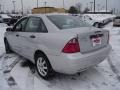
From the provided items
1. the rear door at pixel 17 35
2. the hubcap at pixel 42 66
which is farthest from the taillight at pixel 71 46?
the rear door at pixel 17 35

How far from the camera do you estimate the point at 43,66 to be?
448 centimetres

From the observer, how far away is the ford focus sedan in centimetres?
380

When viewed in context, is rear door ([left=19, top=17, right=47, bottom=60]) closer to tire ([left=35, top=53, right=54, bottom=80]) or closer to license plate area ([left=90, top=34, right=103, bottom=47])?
tire ([left=35, top=53, right=54, bottom=80])

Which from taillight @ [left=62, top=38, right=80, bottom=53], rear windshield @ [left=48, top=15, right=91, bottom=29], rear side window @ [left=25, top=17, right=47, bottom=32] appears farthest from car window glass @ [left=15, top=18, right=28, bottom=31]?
taillight @ [left=62, top=38, right=80, bottom=53]

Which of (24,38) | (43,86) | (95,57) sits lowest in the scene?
(43,86)

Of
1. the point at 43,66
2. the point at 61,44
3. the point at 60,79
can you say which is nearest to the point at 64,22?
the point at 61,44

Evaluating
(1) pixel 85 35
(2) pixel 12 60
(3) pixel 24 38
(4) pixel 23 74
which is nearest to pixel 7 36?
(2) pixel 12 60

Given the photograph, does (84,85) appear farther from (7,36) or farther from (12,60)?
(7,36)

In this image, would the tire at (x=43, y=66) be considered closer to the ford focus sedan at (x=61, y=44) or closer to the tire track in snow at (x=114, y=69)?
the ford focus sedan at (x=61, y=44)

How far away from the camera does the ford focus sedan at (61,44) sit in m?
3.80

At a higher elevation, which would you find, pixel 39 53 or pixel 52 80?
pixel 39 53

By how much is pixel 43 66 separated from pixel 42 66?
39 mm

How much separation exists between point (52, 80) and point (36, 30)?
1.33 meters

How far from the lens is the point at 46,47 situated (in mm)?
4176
